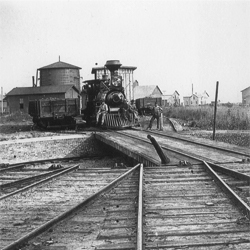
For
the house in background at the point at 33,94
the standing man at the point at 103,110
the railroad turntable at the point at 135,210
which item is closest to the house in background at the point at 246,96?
the house in background at the point at 33,94

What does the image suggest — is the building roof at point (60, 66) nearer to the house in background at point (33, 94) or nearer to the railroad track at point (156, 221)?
the house in background at point (33, 94)

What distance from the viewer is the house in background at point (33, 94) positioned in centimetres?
4419

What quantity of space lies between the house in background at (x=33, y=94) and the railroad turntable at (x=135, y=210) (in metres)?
36.8

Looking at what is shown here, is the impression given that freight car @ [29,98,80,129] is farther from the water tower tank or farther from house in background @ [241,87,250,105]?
house in background @ [241,87,250,105]

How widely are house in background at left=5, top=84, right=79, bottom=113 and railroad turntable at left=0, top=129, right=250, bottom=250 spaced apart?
36771 millimetres

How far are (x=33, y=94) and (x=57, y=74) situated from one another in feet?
19.1

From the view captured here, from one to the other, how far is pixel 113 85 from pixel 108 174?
458 inches

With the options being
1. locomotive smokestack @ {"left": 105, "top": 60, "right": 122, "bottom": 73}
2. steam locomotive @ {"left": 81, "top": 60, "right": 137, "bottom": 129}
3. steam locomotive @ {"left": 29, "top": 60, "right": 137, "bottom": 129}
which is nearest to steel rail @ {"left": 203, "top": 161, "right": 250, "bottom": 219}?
steam locomotive @ {"left": 81, "top": 60, "right": 137, "bottom": 129}

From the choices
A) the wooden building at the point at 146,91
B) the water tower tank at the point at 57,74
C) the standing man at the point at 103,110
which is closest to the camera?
the standing man at the point at 103,110

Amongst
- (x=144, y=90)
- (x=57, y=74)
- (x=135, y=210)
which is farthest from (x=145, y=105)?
(x=144, y=90)

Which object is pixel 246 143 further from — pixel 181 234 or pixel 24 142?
pixel 181 234

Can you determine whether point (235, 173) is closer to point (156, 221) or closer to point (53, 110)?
point (156, 221)

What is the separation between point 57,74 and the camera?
48906 millimetres

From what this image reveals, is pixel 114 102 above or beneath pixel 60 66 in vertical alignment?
beneath
